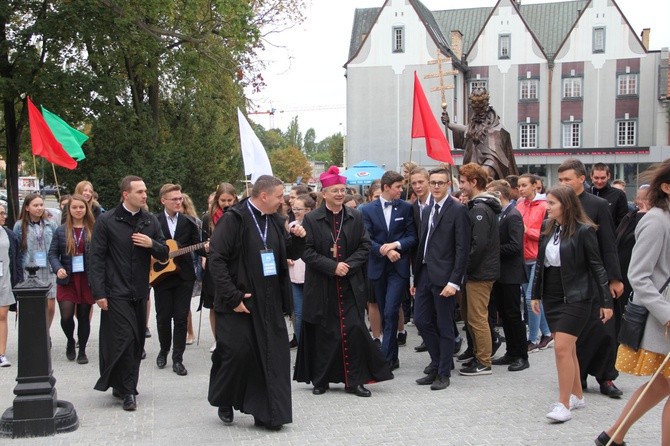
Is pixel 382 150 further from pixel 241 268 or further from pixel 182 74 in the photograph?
pixel 241 268

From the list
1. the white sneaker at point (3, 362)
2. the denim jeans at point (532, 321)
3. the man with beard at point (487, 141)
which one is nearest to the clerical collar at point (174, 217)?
the white sneaker at point (3, 362)

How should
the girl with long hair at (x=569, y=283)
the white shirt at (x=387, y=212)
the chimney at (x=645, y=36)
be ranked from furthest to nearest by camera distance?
1. the chimney at (x=645, y=36)
2. the white shirt at (x=387, y=212)
3. the girl with long hair at (x=569, y=283)

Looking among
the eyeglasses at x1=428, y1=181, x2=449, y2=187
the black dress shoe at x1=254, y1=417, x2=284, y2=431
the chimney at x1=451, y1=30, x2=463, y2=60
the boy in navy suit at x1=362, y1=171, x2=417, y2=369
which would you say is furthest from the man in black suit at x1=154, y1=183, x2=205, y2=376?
the chimney at x1=451, y1=30, x2=463, y2=60

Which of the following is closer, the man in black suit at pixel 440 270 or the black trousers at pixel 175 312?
the man in black suit at pixel 440 270

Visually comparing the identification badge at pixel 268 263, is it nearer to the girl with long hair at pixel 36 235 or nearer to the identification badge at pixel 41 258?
the girl with long hair at pixel 36 235

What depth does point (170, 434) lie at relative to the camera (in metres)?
6.36

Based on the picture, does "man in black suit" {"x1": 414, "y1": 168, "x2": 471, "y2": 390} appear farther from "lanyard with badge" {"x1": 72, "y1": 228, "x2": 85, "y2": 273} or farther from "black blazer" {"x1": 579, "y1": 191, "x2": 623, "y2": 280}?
"lanyard with badge" {"x1": 72, "y1": 228, "x2": 85, "y2": 273}

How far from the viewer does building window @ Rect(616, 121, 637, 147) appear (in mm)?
50688

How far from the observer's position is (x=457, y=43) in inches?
2058

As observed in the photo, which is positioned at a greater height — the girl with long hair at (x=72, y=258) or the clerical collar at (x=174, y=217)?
the clerical collar at (x=174, y=217)

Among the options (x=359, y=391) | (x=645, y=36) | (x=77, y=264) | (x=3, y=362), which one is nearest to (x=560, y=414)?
(x=359, y=391)

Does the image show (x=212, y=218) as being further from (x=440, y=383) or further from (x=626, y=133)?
(x=626, y=133)

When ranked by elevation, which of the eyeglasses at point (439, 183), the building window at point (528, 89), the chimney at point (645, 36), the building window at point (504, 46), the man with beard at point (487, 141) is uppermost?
the chimney at point (645, 36)

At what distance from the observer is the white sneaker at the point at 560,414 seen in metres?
6.31
